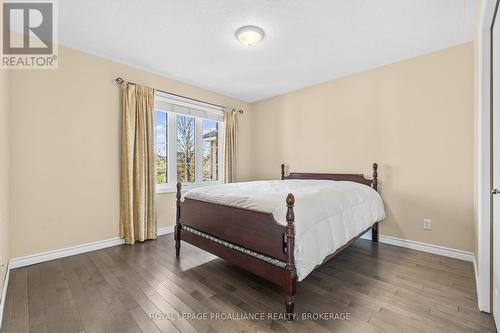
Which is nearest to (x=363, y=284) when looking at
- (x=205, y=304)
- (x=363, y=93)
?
(x=205, y=304)

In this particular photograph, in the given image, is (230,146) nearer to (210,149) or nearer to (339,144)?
(210,149)

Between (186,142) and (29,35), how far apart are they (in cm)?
228

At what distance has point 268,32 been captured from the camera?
2484mm

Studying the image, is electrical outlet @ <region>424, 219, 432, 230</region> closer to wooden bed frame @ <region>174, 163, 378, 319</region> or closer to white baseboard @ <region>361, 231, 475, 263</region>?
white baseboard @ <region>361, 231, 475, 263</region>

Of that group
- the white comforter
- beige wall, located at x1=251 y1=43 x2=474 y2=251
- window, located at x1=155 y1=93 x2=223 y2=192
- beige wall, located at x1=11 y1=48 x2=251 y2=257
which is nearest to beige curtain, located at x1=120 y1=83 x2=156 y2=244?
beige wall, located at x1=11 y1=48 x2=251 y2=257

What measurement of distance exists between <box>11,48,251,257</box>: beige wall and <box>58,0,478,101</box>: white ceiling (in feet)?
1.48

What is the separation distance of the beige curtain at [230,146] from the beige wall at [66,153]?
5.64ft

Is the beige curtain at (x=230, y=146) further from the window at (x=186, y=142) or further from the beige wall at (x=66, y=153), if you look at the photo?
the beige wall at (x=66, y=153)

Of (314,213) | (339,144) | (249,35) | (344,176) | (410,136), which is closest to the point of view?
(314,213)

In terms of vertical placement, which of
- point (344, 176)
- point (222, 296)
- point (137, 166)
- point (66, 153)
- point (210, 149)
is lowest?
point (222, 296)

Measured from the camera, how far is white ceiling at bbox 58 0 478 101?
6.90ft

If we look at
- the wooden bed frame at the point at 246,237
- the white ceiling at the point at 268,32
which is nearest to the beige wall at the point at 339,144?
the white ceiling at the point at 268,32

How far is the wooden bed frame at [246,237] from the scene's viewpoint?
67.2 inches

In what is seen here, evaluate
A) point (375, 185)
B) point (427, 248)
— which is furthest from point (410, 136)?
point (427, 248)
